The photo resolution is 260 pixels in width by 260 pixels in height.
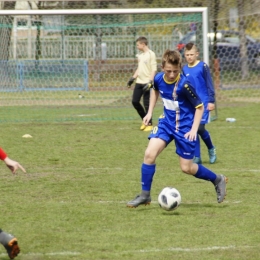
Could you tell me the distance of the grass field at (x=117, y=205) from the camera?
5.57 metres

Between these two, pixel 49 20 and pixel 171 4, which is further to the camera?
pixel 171 4

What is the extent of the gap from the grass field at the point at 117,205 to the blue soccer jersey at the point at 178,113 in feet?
2.14

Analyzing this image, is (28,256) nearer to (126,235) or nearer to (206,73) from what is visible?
(126,235)

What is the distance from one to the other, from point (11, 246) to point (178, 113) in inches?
104

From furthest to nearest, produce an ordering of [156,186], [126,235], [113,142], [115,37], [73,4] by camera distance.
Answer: [73,4]
[115,37]
[113,142]
[156,186]
[126,235]

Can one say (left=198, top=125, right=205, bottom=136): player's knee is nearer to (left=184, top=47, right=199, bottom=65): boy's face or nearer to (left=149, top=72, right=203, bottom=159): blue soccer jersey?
(left=184, top=47, right=199, bottom=65): boy's face

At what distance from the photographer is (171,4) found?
866 inches

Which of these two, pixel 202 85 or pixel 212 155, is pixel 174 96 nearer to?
pixel 202 85

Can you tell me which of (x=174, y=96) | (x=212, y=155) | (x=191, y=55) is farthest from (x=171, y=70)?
(x=212, y=155)

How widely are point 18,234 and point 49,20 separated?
12846 millimetres

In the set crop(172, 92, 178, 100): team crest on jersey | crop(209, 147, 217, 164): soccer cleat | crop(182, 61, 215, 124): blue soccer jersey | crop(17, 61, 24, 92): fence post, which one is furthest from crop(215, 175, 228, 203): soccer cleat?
crop(17, 61, 24, 92): fence post

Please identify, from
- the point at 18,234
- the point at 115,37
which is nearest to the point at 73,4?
the point at 115,37

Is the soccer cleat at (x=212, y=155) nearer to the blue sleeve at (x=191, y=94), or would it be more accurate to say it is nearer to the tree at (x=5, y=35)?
the blue sleeve at (x=191, y=94)

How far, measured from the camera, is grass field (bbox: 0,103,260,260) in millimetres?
5574
